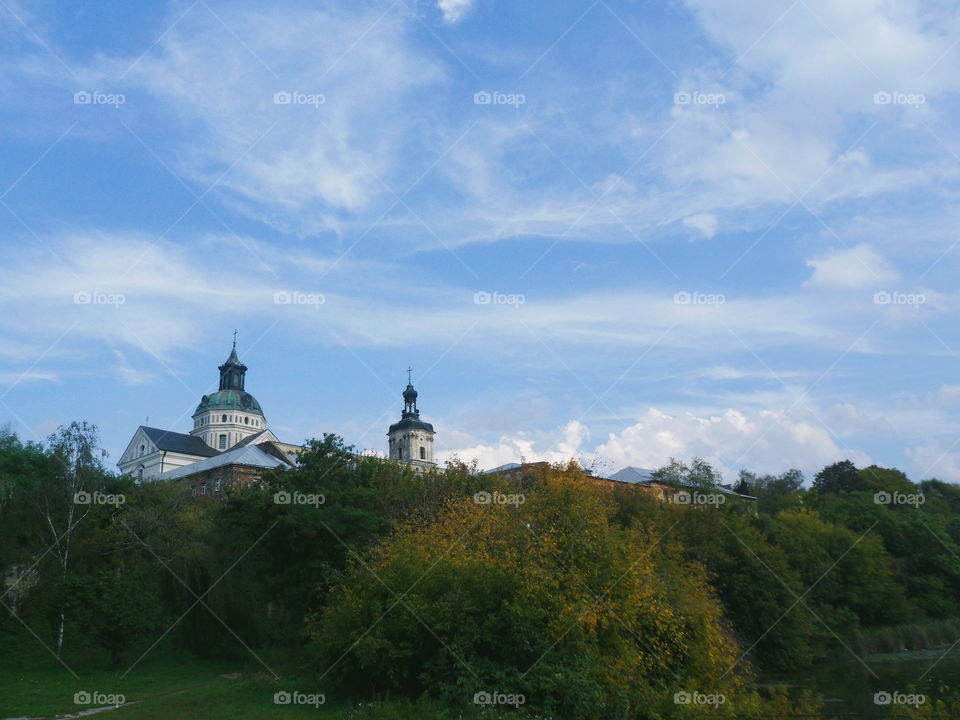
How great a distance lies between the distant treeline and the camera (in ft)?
74.7

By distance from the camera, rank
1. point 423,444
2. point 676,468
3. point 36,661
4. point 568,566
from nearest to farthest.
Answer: point 568,566 < point 36,661 < point 676,468 < point 423,444

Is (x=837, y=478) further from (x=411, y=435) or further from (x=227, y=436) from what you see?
(x=227, y=436)

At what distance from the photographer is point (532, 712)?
20625mm

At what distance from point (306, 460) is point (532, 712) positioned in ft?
79.6

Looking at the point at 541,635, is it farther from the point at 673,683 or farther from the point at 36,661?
the point at 36,661

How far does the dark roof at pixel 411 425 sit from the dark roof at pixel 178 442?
2524 cm

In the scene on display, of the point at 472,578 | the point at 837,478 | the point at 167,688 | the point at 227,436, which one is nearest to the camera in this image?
the point at 472,578

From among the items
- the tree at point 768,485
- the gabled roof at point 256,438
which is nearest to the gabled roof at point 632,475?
the tree at point 768,485

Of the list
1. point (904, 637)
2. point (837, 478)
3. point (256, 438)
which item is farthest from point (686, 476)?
point (256, 438)

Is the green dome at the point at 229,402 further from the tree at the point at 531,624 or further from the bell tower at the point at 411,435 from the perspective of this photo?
the tree at the point at 531,624

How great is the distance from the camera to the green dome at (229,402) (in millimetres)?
126938

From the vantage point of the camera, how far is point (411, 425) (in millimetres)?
122188

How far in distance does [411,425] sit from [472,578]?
98829mm

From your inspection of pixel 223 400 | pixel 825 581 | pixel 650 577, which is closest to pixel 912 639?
pixel 825 581
